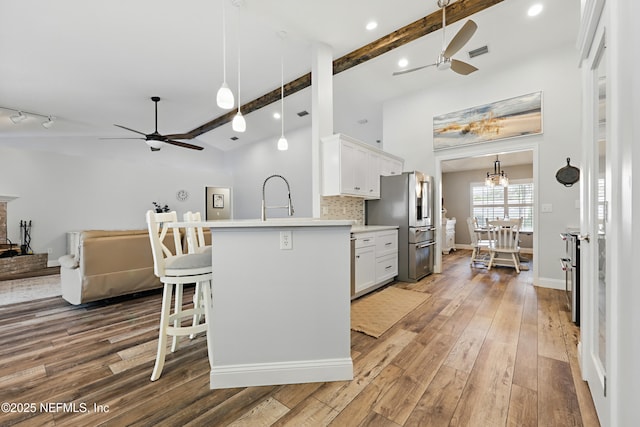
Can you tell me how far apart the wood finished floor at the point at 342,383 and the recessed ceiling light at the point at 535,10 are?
11.7 ft

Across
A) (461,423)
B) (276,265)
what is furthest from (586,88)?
(276,265)

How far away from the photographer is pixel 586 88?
1.62m

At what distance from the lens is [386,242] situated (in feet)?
12.8

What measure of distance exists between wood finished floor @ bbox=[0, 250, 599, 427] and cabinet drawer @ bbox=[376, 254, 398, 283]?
3.19 ft

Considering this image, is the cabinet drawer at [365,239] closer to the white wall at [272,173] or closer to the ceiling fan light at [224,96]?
the ceiling fan light at [224,96]

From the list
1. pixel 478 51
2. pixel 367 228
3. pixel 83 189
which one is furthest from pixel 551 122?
pixel 83 189

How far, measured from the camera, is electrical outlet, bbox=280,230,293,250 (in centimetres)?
166

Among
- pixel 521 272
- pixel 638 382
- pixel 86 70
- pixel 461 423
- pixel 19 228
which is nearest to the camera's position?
pixel 638 382

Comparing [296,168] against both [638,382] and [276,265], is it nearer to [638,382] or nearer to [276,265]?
[276,265]

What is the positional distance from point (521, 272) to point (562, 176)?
1.84 meters

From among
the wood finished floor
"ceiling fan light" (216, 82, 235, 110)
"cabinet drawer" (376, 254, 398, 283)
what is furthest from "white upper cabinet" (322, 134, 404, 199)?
the wood finished floor

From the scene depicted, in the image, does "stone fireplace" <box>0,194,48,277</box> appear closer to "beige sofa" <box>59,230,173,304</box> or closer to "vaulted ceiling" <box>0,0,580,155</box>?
"vaulted ceiling" <box>0,0,580,155</box>

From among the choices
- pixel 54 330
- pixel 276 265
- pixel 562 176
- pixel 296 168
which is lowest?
pixel 54 330

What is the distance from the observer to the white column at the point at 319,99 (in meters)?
3.71
